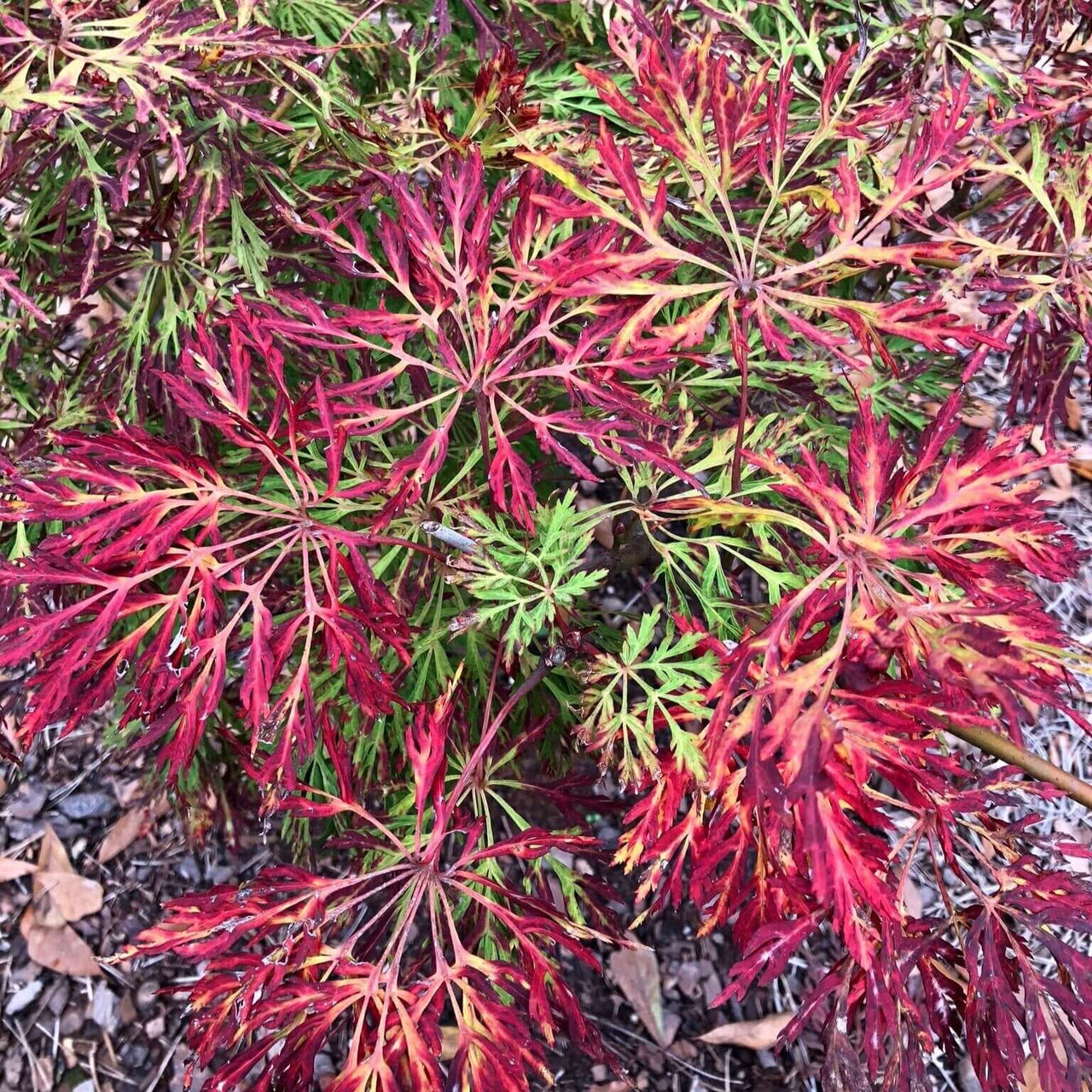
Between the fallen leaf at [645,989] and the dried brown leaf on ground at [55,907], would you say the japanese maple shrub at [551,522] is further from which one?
the dried brown leaf on ground at [55,907]

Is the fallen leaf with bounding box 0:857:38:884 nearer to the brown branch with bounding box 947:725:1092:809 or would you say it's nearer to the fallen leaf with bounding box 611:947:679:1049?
the fallen leaf with bounding box 611:947:679:1049

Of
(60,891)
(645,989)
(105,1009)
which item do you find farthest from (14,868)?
(645,989)

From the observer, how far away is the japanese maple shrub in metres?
0.86

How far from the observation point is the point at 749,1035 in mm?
1659

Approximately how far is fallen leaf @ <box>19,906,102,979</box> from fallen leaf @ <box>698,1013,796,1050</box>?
111 cm

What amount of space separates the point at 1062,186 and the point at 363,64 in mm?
1032

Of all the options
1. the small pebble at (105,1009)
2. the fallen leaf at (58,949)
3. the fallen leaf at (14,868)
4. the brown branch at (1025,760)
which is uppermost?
the brown branch at (1025,760)

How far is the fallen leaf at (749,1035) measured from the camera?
166cm

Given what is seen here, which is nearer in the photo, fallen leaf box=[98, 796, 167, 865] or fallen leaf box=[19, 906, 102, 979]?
fallen leaf box=[19, 906, 102, 979]

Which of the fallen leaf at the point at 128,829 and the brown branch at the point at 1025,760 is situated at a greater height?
the brown branch at the point at 1025,760

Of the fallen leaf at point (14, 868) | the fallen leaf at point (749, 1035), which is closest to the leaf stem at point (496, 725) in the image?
the fallen leaf at point (749, 1035)

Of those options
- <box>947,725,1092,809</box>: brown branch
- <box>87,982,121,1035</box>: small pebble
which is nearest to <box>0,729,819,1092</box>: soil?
<box>87,982,121,1035</box>: small pebble

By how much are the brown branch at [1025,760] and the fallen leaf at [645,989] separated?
100 cm

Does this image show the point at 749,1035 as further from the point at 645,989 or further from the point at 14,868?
the point at 14,868
